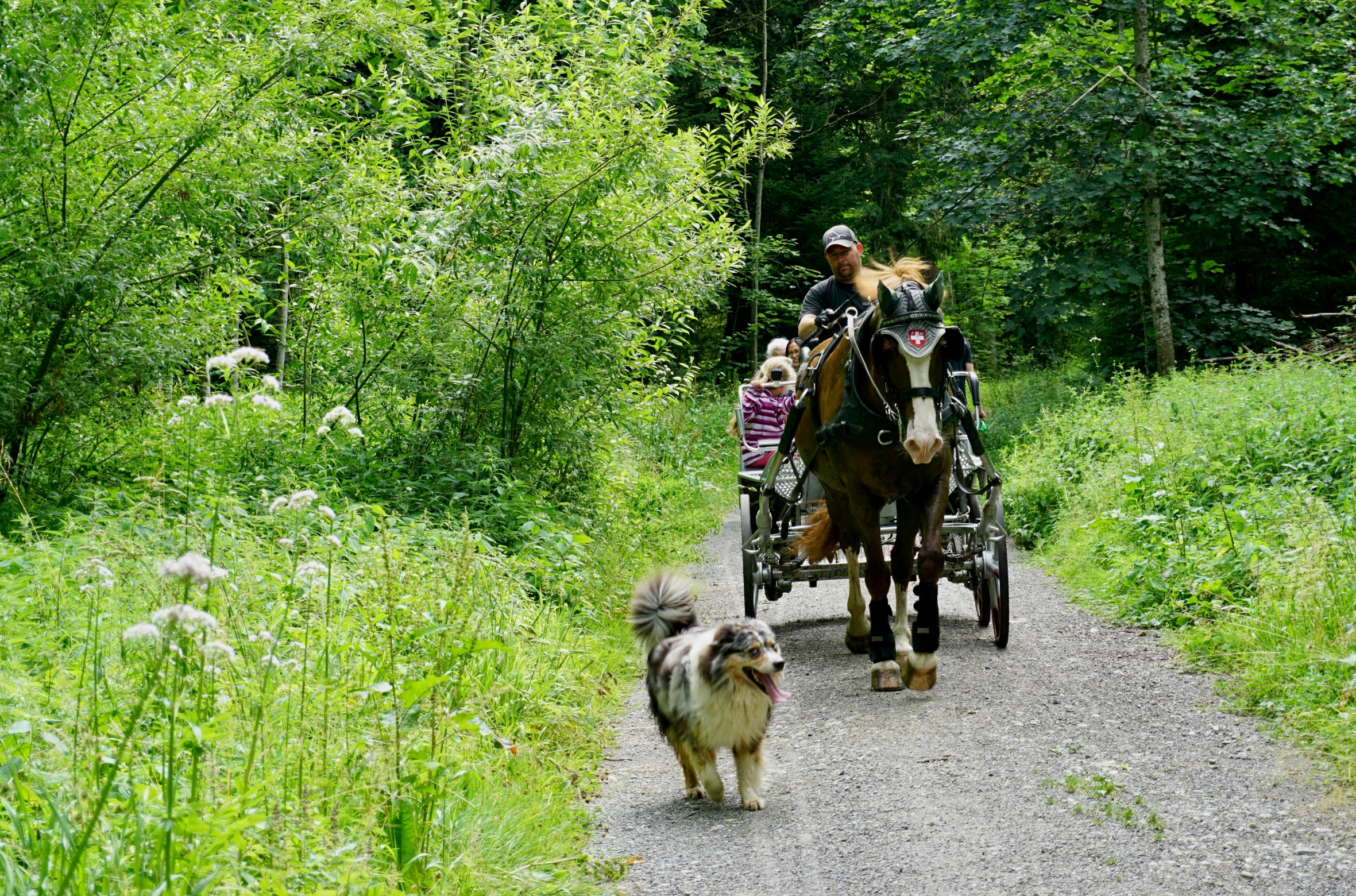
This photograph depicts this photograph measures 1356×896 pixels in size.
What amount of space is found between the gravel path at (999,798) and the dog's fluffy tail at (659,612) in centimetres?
64

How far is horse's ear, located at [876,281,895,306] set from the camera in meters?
5.79

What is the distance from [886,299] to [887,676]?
6.67ft

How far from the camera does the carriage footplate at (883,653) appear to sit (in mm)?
6254

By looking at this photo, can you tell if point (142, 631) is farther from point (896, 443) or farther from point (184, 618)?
point (896, 443)

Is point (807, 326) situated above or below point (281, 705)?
above

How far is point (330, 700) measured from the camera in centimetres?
367

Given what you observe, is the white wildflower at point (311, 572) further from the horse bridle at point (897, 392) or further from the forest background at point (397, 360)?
the horse bridle at point (897, 392)

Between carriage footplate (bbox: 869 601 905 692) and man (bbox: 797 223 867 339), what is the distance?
7.42ft

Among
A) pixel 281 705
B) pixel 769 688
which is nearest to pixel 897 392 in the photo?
pixel 769 688

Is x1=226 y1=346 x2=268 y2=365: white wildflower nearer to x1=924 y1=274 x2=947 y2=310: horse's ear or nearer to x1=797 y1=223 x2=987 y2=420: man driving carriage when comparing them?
x1=924 y1=274 x2=947 y2=310: horse's ear

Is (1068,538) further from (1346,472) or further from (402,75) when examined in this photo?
(402,75)

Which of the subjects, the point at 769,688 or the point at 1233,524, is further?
the point at 1233,524

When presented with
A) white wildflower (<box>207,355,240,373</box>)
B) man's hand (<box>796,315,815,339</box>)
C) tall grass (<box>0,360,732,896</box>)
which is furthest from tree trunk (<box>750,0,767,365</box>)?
white wildflower (<box>207,355,240,373</box>)

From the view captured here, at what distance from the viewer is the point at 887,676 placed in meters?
6.25
